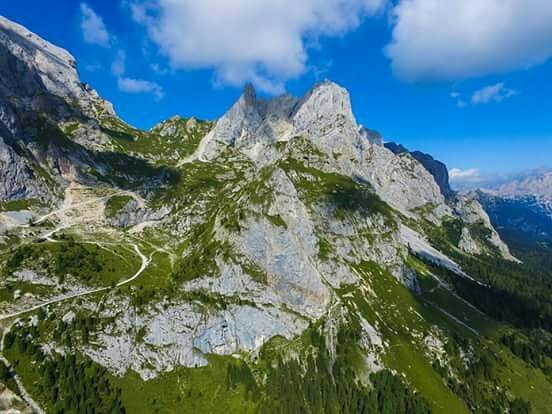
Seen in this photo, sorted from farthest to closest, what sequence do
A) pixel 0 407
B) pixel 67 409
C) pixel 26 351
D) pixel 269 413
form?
1. pixel 269 413
2. pixel 26 351
3. pixel 67 409
4. pixel 0 407

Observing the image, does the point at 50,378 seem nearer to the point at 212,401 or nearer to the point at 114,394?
the point at 114,394

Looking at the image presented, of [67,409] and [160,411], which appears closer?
[67,409]


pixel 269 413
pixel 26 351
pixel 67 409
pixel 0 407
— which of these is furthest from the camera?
pixel 269 413

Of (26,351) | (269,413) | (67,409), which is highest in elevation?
(26,351)

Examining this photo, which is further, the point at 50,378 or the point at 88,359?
the point at 88,359

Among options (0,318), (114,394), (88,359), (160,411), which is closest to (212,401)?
(160,411)

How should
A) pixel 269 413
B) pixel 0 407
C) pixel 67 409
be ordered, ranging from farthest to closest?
pixel 269 413, pixel 67 409, pixel 0 407

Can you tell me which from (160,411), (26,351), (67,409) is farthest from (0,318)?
(160,411)

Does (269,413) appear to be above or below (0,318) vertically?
below

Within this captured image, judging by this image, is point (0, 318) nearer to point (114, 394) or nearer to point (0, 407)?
point (0, 407)
